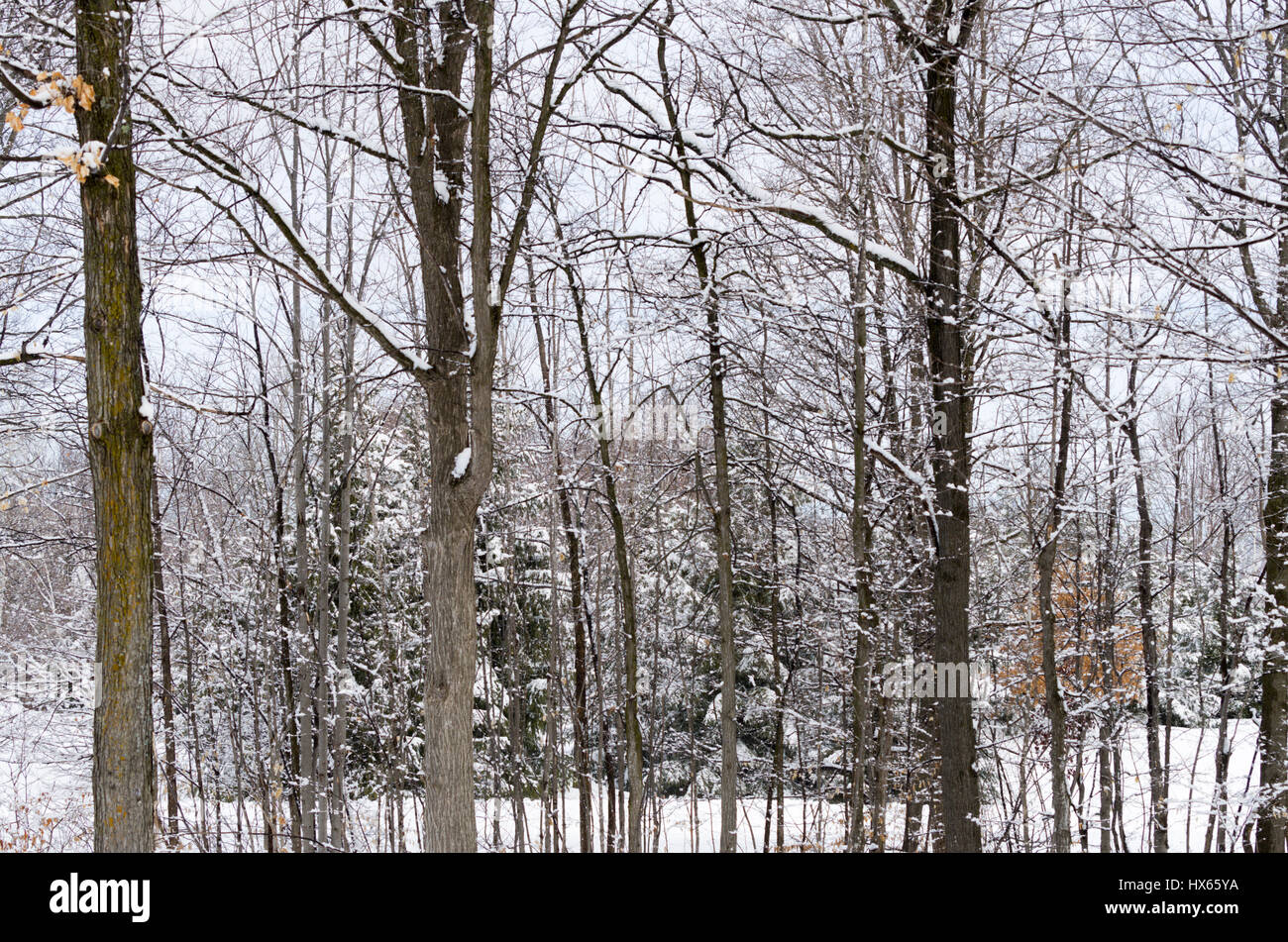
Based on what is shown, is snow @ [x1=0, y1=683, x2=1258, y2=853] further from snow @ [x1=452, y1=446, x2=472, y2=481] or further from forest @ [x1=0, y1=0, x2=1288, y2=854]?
snow @ [x1=452, y1=446, x2=472, y2=481]

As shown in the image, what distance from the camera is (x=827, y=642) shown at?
472 inches

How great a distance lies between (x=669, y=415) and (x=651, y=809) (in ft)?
23.5

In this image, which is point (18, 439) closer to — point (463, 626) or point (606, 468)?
point (606, 468)

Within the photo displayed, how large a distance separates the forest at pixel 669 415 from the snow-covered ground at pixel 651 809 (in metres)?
0.23

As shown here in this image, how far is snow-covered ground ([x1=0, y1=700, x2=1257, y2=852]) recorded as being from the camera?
39.9ft

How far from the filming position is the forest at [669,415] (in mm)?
5227

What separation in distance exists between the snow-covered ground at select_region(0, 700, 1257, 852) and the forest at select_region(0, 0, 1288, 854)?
9.0 inches

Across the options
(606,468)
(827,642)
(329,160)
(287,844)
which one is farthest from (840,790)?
(329,160)

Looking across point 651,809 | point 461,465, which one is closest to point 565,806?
point 651,809

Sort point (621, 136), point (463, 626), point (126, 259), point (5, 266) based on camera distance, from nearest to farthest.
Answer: point (126, 259) < point (463, 626) < point (5, 266) < point (621, 136)

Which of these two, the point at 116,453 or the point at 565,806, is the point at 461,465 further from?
the point at 565,806

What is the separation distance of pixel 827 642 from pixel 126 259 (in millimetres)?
9200

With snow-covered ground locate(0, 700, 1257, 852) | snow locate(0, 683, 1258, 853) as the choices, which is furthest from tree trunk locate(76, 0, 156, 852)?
snow-covered ground locate(0, 700, 1257, 852)

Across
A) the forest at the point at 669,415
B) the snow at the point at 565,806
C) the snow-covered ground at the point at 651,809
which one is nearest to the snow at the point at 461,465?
the forest at the point at 669,415
